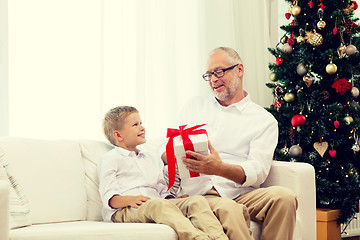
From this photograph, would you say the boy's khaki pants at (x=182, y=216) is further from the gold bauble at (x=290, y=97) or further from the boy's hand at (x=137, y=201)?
the gold bauble at (x=290, y=97)

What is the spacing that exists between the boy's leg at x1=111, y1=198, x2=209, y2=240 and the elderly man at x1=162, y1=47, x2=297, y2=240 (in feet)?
0.64

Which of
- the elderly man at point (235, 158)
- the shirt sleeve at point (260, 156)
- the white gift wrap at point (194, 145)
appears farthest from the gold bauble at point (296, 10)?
the white gift wrap at point (194, 145)

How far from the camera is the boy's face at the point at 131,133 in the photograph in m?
2.66

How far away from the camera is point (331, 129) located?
351 cm

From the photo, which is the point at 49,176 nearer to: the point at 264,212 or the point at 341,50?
the point at 264,212

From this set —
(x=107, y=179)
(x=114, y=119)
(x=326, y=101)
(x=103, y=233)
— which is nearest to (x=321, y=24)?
(x=326, y=101)

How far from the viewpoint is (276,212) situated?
7.89 ft

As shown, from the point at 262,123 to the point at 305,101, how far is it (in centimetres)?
90

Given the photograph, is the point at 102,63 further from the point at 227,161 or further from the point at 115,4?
the point at 227,161

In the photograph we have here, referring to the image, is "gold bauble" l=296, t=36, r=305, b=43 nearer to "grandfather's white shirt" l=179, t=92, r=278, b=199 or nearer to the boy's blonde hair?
"grandfather's white shirt" l=179, t=92, r=278, b=199

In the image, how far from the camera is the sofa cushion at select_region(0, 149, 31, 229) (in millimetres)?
2182

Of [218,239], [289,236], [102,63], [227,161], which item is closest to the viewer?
[218,239]

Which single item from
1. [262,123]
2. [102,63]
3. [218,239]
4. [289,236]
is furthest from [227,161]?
[102,63]

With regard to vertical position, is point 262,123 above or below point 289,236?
above
